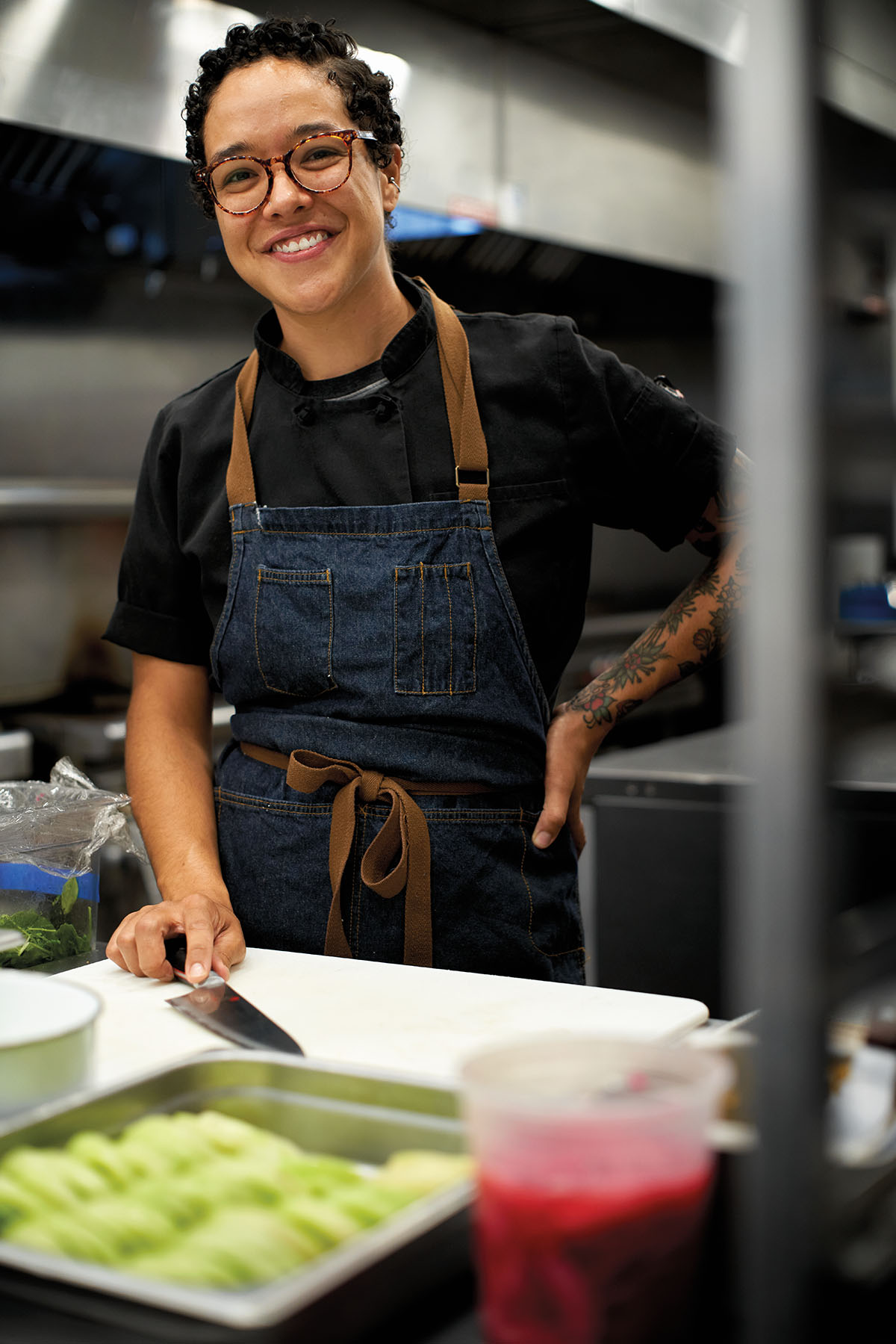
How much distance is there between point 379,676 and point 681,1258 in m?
0.92

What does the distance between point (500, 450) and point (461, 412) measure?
0.20ft

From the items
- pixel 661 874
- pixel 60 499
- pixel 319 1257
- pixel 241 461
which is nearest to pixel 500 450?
pixel 241 461

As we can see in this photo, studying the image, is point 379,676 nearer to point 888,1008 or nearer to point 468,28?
point 888,1008

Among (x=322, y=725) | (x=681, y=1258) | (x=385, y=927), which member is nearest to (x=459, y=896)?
(x=385, y=927)

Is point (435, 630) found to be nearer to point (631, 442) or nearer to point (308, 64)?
point (631, 442)

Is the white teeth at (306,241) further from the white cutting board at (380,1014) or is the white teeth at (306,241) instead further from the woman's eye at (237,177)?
the white cutting board at (380,1014)

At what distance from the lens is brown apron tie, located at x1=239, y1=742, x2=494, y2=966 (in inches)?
55.6

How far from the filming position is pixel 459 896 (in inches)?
56.9

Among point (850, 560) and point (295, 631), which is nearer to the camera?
point (850, 560)

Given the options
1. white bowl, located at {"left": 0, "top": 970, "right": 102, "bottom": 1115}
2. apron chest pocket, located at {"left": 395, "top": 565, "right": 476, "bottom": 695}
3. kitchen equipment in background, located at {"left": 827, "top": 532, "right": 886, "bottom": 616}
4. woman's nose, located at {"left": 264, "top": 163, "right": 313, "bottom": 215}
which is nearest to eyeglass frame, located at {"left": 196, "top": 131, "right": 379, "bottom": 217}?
woman's nose, located at {"left": 264, "top": 163, "right": 313, "bottom": 215}

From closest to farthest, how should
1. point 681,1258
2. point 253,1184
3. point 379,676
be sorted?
point 681,1258
point 253,1184
point 379,676

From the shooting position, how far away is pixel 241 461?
5.05 ft

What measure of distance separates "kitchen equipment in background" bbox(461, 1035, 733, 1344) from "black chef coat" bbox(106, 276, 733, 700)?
99 centimetres

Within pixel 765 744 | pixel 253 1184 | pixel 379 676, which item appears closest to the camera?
pixel 765 744
